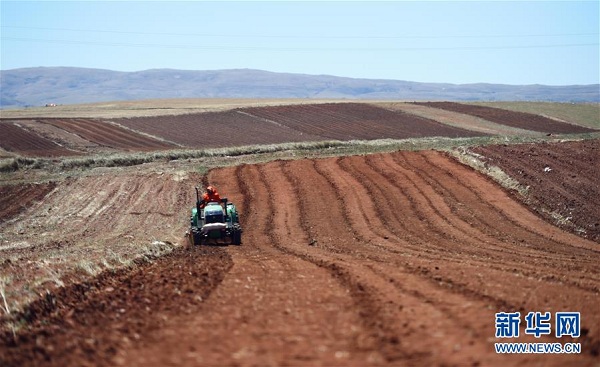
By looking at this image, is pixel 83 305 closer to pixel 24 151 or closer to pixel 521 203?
pixel 521 203

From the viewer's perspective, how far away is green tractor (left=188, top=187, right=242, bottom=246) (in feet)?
71.6

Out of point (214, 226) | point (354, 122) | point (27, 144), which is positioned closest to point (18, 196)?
point (214, 226)

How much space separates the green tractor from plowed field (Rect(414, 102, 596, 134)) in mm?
54261

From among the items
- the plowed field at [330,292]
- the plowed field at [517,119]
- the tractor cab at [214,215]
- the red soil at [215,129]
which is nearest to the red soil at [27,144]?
the red soil at [215,129]

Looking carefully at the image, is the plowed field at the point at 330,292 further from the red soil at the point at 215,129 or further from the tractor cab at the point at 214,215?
the red soil at the point at 215,129

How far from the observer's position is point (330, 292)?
11445 millimetres

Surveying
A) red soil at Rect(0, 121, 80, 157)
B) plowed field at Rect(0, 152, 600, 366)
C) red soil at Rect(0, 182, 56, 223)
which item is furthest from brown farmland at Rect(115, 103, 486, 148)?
plowed field at Rect(0, 152, 600, 366)

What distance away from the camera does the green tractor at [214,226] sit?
2181 cm

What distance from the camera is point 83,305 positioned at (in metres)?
11.0

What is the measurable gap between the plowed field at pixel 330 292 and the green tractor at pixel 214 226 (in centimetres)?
105

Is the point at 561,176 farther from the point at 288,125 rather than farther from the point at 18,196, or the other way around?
the point at 288,125

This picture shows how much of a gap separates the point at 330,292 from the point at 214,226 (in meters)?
10.8

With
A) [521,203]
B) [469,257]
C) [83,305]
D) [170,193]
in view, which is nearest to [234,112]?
[170,193]

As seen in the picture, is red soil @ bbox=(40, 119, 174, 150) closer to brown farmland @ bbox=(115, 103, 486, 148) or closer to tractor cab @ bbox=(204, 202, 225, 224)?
brown farmland @ bbox=(115, 103, 486, 148)
